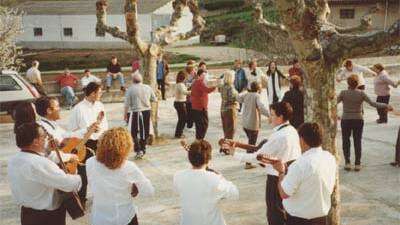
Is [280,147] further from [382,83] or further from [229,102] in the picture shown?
[382,83]

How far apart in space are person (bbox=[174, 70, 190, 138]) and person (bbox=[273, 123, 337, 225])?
28.1 feet

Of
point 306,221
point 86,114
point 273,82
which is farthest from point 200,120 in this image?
point 306,221

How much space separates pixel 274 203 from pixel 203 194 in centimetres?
174

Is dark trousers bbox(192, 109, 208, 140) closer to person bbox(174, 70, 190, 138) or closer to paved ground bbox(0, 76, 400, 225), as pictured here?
paved ground bbox(0, 76, 400, 225)

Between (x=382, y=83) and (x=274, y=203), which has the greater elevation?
(x=382, y=83)

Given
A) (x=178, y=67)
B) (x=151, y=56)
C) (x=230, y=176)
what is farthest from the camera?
(x=178, y=67)

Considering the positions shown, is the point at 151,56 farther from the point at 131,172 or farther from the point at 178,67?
the point at 178,67

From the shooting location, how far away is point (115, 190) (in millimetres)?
5352

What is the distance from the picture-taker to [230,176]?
1072 cm

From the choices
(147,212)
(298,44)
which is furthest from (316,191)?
(147,212)

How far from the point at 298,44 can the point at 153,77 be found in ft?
25.4

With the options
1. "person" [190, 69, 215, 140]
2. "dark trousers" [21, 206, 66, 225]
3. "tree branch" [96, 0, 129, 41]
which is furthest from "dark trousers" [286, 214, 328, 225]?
"tree branch" [96, 0, 129, 41]

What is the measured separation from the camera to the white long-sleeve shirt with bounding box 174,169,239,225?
210 inches

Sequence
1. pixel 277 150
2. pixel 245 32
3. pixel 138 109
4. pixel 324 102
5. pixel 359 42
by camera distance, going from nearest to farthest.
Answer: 1. pixel 277 150
2. pixel 359 42
3. pixel 324 102
4. pixel 138 109
5. pixel 245 32
